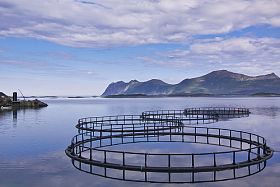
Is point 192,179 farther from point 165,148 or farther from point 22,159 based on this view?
point 22,159

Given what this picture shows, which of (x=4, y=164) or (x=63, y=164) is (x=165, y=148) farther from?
(x=4, y=164)

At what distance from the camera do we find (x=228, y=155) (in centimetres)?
4703

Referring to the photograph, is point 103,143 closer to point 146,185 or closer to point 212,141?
point 212,141

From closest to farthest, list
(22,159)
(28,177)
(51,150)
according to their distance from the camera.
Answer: (28,177), (22,159), (51,150)

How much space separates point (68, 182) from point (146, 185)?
7921 mm

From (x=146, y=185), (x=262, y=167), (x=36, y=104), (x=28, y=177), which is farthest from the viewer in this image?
Result: (x=36, y=104)

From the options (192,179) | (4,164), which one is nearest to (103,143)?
(4,164)

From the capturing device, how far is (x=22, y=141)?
61.8 m

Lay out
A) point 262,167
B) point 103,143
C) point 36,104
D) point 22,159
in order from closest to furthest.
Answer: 1. point 262,167
2. point 22,159
3. point 103,143
4. point 36,104

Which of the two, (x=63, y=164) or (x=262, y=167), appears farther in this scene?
(x=63, y=164)

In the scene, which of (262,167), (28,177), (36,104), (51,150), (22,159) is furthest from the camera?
(36,104)

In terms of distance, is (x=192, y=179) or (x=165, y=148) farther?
(x=165, y=148)

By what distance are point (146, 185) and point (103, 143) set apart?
2706cm

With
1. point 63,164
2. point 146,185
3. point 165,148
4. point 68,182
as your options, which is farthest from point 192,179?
point 165,148
